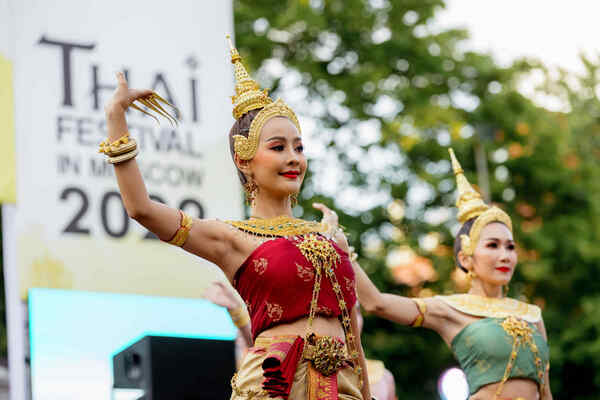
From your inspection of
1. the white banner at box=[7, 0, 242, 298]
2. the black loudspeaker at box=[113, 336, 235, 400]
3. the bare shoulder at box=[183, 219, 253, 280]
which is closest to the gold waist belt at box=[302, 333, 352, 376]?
the bare shoulder at box=[183, 219, 253, 280]

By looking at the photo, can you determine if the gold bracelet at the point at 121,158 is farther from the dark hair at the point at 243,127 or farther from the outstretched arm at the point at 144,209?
the dark hair at the point at 243,127

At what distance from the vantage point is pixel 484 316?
22.7 feet

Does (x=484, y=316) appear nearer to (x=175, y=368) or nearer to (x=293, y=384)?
(x=175, y=368)

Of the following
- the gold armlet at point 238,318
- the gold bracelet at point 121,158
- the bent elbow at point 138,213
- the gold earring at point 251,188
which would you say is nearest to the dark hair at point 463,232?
the gold armlet at point 238,318

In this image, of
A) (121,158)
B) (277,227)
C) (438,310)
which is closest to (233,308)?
(438,310)

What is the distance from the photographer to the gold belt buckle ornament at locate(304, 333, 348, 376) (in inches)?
197

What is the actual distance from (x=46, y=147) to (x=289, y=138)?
4.14 m

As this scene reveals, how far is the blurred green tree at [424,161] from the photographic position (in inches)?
645

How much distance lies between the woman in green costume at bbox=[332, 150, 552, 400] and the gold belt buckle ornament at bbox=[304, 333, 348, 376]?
4.36ft

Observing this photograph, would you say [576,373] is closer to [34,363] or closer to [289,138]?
[34,363]

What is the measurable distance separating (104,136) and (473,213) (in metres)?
3.47

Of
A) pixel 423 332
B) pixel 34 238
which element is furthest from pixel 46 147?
pixel 423 332

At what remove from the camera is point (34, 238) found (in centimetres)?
878

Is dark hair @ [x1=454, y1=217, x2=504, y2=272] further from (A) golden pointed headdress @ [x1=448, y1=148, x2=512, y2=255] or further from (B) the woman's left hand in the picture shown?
(B) the woman's left hand
